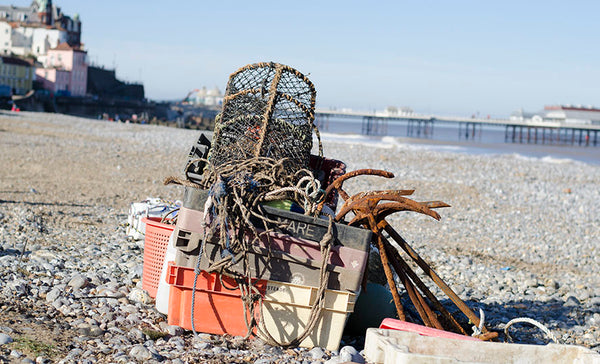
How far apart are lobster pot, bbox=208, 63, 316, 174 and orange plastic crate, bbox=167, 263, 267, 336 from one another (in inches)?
40.4

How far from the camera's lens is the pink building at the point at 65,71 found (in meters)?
77.5

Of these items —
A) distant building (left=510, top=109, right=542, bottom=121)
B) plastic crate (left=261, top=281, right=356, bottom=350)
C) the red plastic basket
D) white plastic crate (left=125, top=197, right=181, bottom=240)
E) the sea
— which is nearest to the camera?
plastic crate (left=261, top=281, right=356, bottom=350)

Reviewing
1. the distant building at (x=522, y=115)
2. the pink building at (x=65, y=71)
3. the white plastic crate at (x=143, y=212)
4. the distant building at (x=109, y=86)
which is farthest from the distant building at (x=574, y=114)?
the white plastic crate at (x=143, y=212)

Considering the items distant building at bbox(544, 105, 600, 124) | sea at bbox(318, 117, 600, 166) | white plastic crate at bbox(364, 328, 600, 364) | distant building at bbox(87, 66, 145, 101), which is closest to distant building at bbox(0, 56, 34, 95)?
distant building at bbox(87, 66, 145, 101)

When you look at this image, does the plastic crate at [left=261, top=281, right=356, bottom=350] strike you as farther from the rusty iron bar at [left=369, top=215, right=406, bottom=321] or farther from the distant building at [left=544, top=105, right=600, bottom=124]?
the distant building at [left=544, top=105, right=600, bottom=124]

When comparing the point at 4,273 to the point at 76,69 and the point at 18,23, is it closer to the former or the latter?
the point at 76,69

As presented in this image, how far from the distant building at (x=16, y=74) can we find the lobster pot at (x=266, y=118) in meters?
70.8

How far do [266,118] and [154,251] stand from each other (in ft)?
4.37

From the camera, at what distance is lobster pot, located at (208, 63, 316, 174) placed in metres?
5.10

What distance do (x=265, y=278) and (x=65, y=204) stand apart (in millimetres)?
6356

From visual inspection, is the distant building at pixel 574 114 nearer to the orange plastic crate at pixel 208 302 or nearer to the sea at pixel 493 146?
the sea at pixel 493 146

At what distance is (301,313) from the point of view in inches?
169

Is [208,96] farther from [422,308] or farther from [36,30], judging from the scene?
[422,308]

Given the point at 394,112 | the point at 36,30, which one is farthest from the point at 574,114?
the point at 36,30
